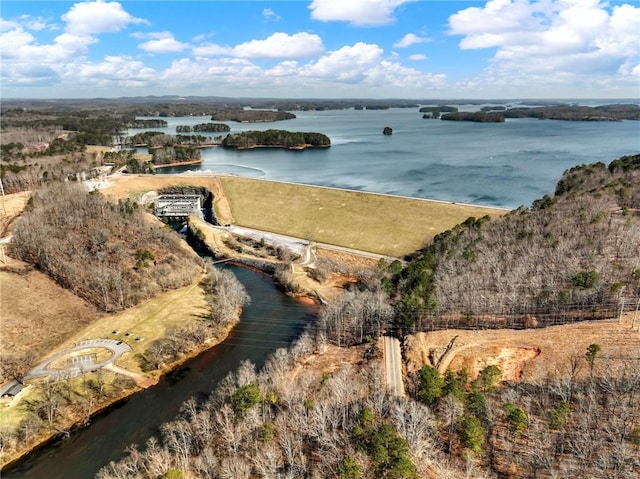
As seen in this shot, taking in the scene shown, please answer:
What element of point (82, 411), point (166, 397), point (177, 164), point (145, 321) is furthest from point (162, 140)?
point (82, 411)

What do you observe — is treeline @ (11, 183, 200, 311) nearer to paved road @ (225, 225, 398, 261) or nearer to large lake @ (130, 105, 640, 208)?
paved road @ (225, 225, 398, 261)

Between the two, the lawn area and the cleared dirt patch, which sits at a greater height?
the cleared dirt patch

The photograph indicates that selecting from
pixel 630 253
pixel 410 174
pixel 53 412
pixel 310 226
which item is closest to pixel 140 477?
pixel 53 412

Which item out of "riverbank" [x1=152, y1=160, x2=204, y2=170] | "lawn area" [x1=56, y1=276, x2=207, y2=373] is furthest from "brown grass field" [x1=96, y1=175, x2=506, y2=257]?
"riverbank" [x1=152, y1=160, x2=204, y2=170]

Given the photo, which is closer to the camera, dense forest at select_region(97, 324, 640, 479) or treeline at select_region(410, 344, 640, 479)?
treeline at select_region(410, 344, 640, 479)

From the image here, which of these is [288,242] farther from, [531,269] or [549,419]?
[549,419]
